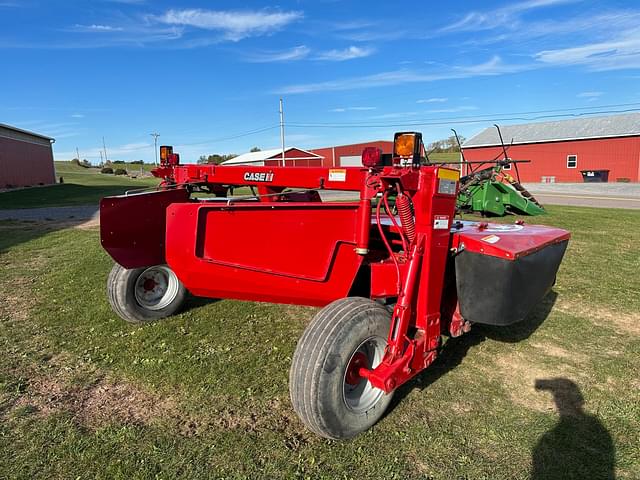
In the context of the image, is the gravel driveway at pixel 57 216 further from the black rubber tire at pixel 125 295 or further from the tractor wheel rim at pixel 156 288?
the black rubber tire at pixel 125 295

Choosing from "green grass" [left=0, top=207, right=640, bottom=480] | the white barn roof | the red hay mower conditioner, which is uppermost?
the white barn roof

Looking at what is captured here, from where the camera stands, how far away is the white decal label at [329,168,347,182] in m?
2.99

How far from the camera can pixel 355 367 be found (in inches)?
106

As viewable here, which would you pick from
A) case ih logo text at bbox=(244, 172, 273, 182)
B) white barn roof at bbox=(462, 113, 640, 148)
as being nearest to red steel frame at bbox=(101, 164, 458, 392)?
case ih logo text at bbox=(244, 172, 273, 182)

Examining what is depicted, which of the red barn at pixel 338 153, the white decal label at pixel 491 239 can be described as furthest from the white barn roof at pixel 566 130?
the white decal label at pixel 491 239

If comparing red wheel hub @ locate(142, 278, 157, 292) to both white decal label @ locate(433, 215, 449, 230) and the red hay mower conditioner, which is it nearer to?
the red hay mower conditioner

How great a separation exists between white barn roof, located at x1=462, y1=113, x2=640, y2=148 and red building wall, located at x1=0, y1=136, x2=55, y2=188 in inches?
1325

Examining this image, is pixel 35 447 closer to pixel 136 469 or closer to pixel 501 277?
pixel 136 469

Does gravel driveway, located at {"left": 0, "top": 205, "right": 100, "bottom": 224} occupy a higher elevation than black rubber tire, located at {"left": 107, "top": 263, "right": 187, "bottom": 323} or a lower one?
lower

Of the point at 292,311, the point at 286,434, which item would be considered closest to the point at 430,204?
the point at 286,434

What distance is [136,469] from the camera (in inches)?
93.7

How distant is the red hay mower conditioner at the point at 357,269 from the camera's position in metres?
2.49

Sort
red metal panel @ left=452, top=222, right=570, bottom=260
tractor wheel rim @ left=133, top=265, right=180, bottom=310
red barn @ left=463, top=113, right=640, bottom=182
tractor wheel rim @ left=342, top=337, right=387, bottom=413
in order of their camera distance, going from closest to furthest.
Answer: tractor wheel rim @ left=342, top=337, right=387, bottom=413
red metal panel @ left=452, top=222, right=570, bottom=260
tractor wheel rim @ left=133, top=265, right=180, bottom=310
red barn @ left=463, top=113, right=640, bottom=182

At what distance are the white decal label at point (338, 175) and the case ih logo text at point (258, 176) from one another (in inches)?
22.5
